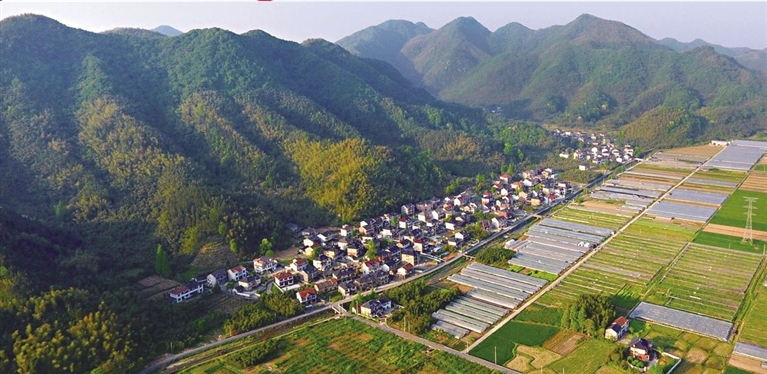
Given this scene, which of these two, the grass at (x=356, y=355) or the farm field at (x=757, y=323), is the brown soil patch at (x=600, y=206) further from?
→ the grass at (x=356, y=355)

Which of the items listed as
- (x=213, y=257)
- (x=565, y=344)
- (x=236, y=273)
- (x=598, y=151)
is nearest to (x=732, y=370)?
(x=565, y=344)

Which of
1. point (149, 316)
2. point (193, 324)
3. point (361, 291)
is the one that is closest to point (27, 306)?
point (149, 316)

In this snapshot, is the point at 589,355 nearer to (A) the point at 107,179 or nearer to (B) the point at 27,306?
(B) the point at 27,306

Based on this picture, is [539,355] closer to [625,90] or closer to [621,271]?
[621,271]

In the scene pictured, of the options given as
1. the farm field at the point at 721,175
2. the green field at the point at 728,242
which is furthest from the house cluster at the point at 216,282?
the farm field at the point at 721,175

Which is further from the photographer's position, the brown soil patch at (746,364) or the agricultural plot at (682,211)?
the agricultural plot at (682,211)

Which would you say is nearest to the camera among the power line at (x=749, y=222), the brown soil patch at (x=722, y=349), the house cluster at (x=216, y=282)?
the brown soil patch at (x=722, y=349)
